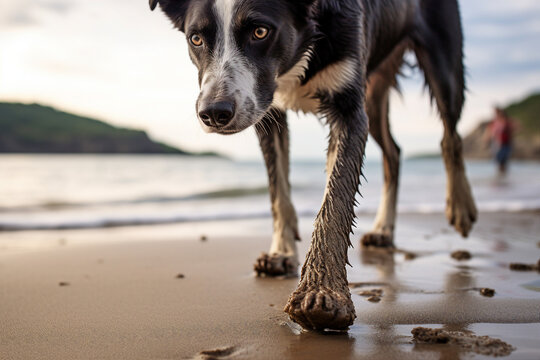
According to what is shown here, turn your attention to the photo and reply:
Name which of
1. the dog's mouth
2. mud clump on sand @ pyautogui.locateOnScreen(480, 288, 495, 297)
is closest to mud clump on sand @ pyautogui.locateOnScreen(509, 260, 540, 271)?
mud clump on sand @ pyautogui.locateOnScreen(480, 288, 495, 297)

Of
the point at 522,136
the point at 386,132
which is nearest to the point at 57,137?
the point at 522,136

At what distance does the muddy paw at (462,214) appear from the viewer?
4.83 meters

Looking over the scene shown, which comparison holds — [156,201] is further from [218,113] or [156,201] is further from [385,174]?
[218,113]

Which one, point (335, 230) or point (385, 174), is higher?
point (385, 174)

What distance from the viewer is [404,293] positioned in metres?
3.02

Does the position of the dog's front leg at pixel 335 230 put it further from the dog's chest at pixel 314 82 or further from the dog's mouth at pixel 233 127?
the dog's mouth at pixel 233 127

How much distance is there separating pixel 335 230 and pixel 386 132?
292 cm

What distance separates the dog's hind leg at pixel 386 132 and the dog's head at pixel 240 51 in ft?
7.04

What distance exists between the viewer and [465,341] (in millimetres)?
2143

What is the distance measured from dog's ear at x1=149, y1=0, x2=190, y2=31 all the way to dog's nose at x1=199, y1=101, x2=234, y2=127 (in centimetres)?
97

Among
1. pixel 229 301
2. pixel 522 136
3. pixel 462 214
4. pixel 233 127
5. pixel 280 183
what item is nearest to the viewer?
pixel 233 127

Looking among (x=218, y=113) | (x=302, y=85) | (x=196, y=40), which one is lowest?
(x=218, y=113)

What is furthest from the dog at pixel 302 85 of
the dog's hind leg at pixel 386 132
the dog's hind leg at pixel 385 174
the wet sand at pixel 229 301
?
the dog's hind leg at pixel 385 174

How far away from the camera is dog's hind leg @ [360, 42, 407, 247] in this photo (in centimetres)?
481
